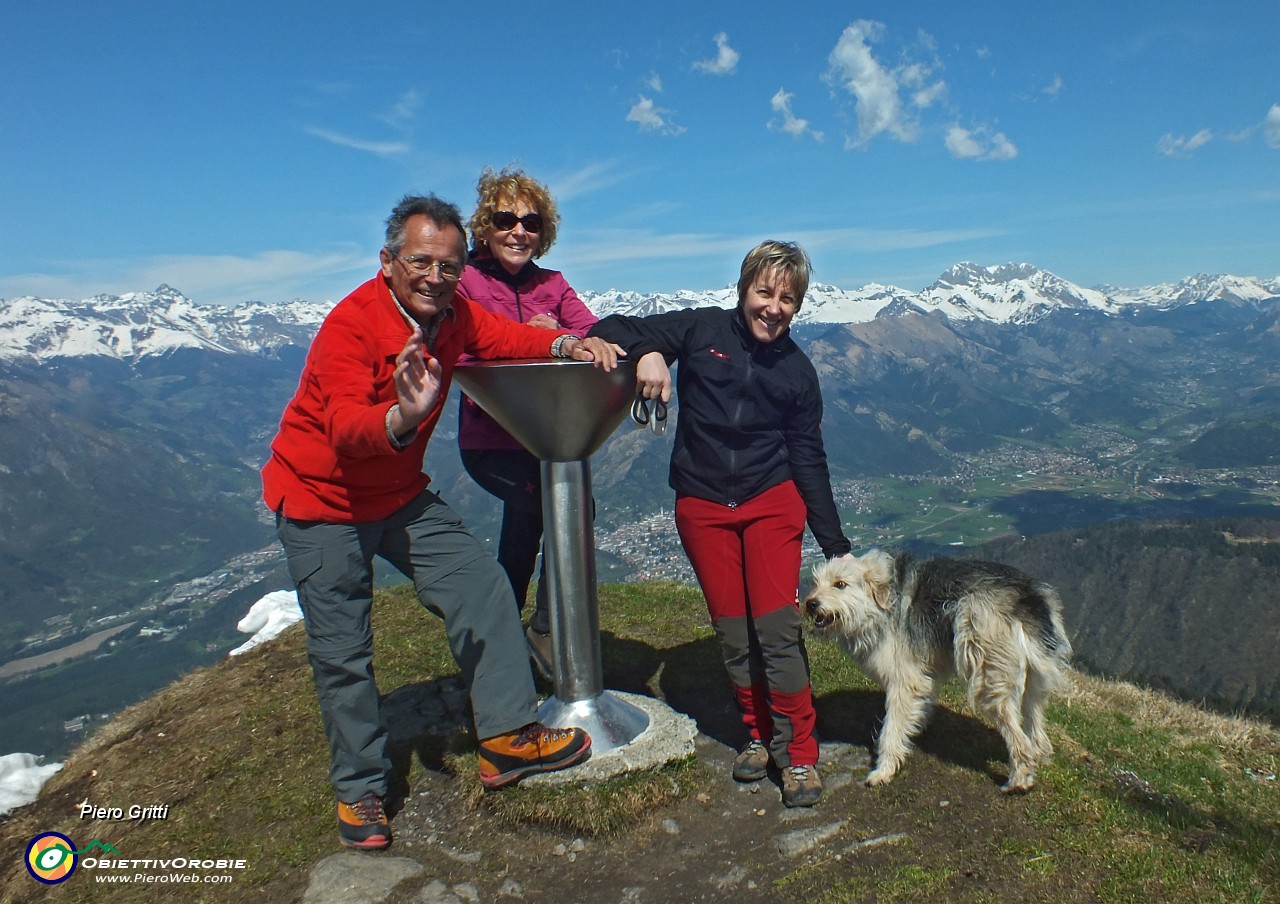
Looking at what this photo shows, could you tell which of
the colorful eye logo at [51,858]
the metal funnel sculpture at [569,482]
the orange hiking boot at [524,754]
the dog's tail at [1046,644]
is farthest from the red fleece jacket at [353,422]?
the dog's tail at [1046,644]

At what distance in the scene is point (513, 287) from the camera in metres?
5.84

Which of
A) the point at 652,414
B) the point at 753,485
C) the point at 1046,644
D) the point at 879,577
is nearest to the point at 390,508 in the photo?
the point at 652,414

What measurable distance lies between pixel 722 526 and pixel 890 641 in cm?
159

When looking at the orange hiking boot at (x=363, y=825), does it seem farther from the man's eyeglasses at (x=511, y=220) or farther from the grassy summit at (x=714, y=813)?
the man's eyeglasses at (x=511, y=220)

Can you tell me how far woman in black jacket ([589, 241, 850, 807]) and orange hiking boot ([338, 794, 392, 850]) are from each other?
248cm

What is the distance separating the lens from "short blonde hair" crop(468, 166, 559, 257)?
18.1 feet

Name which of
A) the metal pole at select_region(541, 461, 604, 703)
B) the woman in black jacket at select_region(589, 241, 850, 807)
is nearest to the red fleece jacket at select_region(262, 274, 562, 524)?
the metal pole at select_region(541, 461, 604, 703)

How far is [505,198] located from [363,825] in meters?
4.42

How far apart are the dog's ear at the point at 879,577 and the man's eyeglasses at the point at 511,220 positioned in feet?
11.8

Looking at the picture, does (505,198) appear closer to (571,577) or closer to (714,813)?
(571,577)

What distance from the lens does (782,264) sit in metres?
4.94

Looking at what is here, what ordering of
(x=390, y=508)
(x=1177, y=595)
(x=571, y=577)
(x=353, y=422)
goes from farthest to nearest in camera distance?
(x=1177, y=595)
(x=571, y=577)
(x=390, y=508)
(x=353, y=422)

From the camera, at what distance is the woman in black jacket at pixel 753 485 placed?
5207 millimetres

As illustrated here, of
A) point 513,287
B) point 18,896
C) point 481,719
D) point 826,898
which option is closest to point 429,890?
point 481,719
